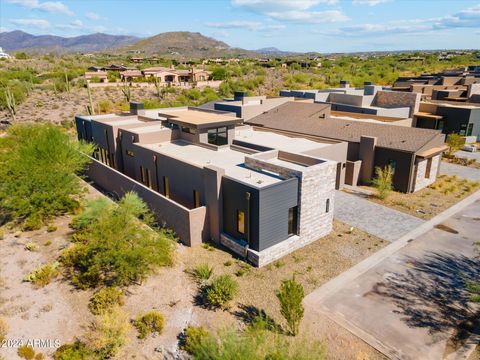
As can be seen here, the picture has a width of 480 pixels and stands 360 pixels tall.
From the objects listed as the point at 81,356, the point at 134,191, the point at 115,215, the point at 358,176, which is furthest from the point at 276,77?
the point at 81,356

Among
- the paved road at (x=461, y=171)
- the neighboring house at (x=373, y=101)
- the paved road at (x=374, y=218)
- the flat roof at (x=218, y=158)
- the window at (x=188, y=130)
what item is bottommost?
the paved road at (x=374, y=218)

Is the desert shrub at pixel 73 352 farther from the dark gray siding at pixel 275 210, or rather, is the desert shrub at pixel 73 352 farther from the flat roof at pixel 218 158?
the flat roof at pixel 218 158

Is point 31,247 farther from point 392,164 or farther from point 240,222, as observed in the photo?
point 392,164

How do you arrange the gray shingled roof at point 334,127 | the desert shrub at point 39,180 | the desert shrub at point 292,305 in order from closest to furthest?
the desert shrub at point 292,305, the desert shrub at point 39,180, the gray shingled roof at point 334,127

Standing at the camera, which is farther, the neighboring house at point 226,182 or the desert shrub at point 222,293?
the neighboring house at point 226,182

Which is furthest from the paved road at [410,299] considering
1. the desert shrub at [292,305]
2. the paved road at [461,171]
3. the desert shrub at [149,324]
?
the paved road at [461,171]

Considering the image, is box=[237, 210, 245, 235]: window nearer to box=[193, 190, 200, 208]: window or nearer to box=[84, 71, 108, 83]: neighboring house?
box=[193, 190, 200, 208]: window

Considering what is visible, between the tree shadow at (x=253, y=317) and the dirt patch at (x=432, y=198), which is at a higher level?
the dirt patch at (x=432, y=198)

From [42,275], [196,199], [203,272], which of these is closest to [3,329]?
[42,275]
